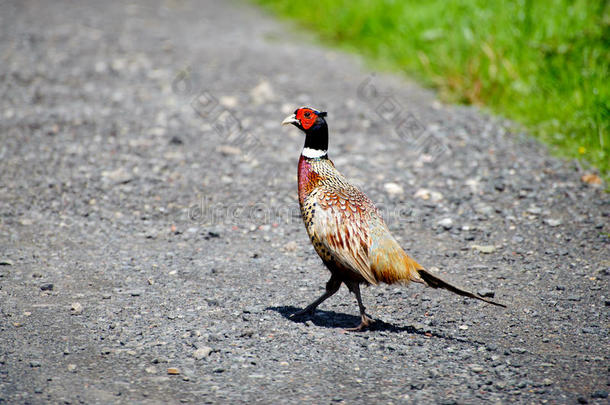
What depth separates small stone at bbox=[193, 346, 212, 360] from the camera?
12.6ft

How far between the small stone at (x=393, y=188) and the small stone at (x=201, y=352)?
122 inches

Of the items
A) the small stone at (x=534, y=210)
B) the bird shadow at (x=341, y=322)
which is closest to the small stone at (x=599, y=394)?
the bird shadow at (x=341, y=322)

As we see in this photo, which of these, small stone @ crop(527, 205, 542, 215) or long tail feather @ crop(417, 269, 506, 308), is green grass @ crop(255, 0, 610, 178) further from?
long tail feather @ crop(417, 269, 506, 308)

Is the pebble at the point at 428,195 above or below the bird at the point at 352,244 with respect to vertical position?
above

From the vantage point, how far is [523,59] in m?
8.26

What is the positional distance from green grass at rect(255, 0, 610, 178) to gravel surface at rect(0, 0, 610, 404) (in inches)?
16.1

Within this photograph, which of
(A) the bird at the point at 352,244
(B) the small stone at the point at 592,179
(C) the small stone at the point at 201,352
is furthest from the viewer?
(B) the small stone at the point at 592,179

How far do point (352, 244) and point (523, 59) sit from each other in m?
5.29

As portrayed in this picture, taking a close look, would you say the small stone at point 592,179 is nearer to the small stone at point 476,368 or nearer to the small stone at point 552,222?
the small stone at point 552,222

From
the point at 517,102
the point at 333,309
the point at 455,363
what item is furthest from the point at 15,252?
the point at 517,102

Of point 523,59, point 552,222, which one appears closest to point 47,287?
point 552,222

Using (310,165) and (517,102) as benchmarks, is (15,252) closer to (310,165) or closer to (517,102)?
(310,165)

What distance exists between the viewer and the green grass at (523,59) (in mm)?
7246

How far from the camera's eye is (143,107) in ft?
27.2
